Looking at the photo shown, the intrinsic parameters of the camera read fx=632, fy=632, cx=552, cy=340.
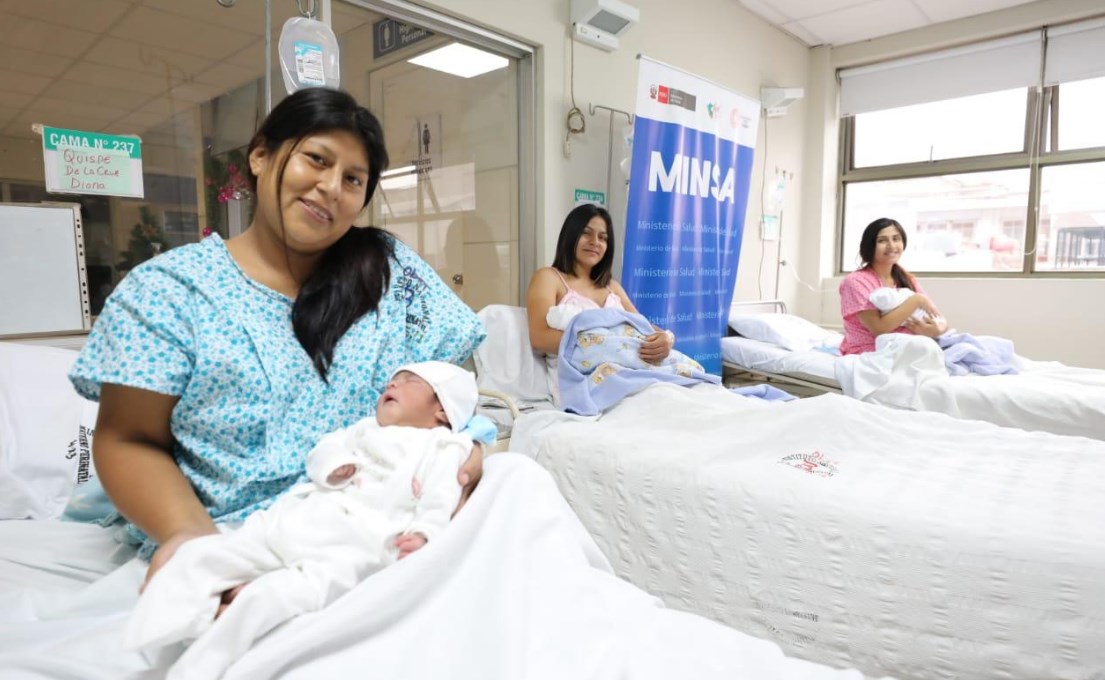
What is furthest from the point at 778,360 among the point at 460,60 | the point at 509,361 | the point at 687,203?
the point at 460,60

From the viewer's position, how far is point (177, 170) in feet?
6.49

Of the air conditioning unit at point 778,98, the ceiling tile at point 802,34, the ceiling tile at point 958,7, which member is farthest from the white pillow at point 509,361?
the ceiling tile at point 958,7

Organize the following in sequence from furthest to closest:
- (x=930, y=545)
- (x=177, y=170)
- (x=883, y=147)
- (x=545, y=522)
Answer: (x=883, y=147), (x=177, y=170), (x=930, y=545), (x=545, y=522)

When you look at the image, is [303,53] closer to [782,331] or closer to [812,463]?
[812,463]

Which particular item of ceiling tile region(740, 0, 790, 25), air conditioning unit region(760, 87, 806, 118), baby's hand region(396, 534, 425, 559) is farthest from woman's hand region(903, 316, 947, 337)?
baby's hand region(396, 534, 425, 559)

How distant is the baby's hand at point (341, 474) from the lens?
0.97 metres

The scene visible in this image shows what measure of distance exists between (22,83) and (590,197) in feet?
7.33

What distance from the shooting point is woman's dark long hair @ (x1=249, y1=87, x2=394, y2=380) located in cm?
110

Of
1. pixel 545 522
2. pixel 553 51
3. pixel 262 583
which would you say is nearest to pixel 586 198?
pixel 553 51

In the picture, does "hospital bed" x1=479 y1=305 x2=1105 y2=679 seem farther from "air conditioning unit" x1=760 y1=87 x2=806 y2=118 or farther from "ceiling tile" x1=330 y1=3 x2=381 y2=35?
"air conditioning unit" x1=760 y1=87 x2=806 y2=118

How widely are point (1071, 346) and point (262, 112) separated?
4.65 meters

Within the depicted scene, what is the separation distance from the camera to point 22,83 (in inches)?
67.5

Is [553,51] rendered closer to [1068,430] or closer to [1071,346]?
[1068,430]

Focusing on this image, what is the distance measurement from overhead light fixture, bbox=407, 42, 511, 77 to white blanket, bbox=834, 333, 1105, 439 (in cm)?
218
